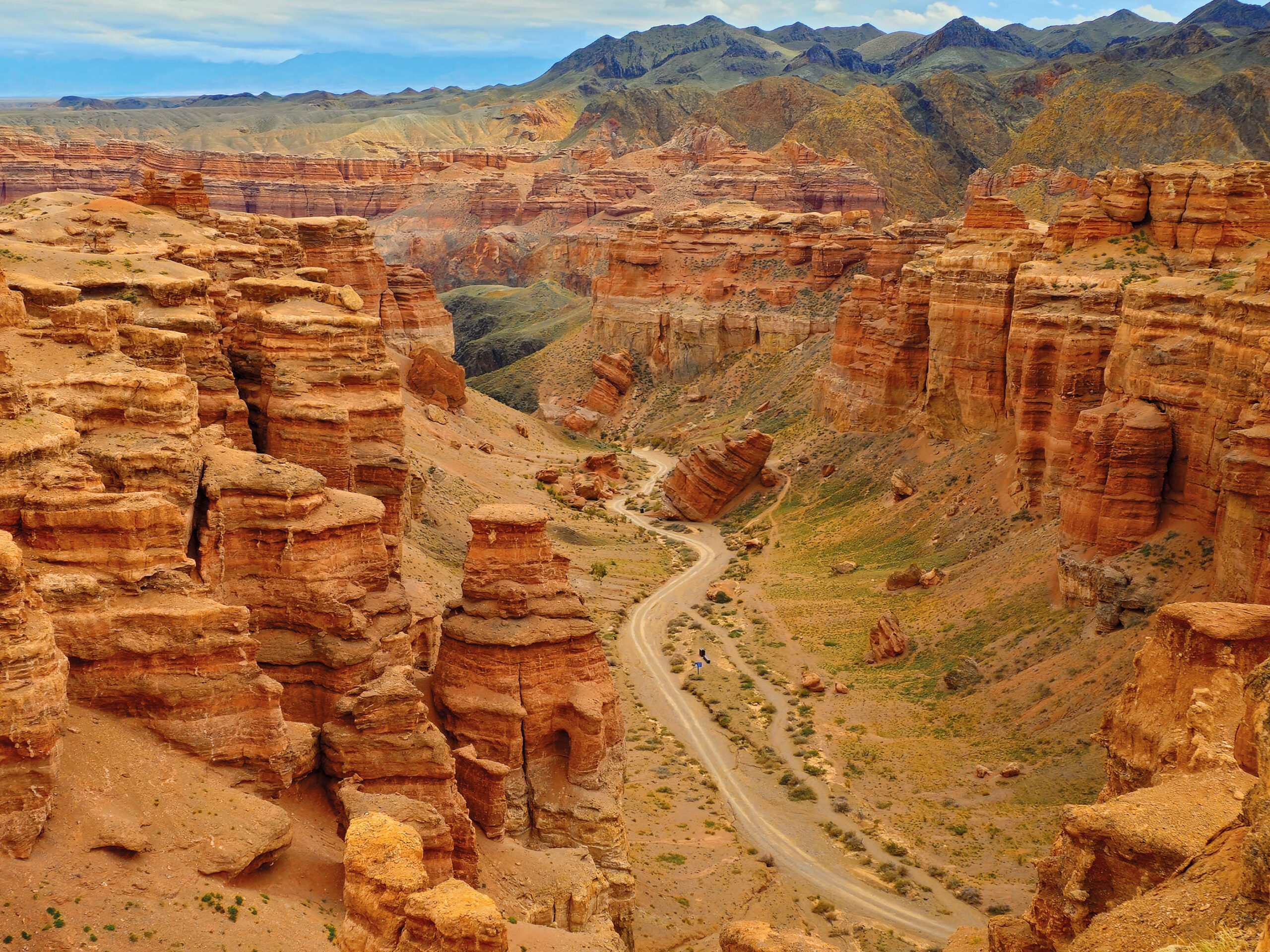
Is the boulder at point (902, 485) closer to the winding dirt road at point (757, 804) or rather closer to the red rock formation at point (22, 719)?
the winding dirt road at point (757, 804)

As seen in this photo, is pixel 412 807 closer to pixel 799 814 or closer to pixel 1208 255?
pixel 799 814

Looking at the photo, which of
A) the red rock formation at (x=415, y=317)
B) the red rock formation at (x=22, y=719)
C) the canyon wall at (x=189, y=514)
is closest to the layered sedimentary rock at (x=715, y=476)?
the red rock formation at (x=415, y=317)

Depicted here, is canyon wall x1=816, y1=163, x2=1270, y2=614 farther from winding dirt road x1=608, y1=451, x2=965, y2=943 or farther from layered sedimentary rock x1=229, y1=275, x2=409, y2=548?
layered sedimentary rock x1=229, y1=275, x2=409, y2=548

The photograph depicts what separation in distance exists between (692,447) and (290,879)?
3156 inches

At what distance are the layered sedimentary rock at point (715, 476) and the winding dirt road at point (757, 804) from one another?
15929 millimetres

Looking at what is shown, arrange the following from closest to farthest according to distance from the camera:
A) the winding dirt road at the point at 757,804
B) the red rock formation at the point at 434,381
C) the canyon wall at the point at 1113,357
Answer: the winding dirt road at the point at 757,804, the canyon wall at the point at 1113,357, the red rock formation at the point at 434,381

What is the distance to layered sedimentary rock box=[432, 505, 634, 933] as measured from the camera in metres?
32.2

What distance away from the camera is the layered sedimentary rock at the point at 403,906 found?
19.1m

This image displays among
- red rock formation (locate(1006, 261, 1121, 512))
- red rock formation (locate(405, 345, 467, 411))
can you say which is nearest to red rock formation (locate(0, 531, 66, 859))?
red rock formation (locate(1006, 261, 1121, 512))

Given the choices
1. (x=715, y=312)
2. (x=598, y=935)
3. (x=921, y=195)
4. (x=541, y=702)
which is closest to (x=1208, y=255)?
(x=541, y=702)

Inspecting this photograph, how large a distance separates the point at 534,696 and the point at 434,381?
5744 cm

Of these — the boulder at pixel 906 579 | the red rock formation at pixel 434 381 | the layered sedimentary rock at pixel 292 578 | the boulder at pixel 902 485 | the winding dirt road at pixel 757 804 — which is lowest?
A: the winding dirt road at pixel 757 804

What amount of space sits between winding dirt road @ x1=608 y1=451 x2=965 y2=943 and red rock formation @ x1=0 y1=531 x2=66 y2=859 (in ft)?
74.3

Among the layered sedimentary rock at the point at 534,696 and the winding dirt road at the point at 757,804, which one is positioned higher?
the layered sedimentary rock at the point at 534,696
